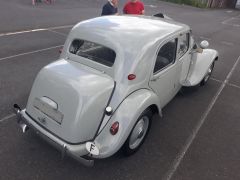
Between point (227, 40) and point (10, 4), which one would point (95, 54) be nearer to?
point (227, 40)

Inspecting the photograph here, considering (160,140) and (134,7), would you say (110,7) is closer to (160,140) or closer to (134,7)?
(134,7)

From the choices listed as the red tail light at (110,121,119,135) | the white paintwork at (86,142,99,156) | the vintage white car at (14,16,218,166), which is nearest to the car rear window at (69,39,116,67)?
the vintage white car at (14,16,218,166)

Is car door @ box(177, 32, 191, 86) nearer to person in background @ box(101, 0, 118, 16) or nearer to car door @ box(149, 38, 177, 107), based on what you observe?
car door @ box(149, 38, 177, 107)

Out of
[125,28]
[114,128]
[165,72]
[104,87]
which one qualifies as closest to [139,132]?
[114,128]

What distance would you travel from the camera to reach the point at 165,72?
15.6ft

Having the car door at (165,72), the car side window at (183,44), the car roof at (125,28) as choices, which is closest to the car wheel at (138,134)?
the car door at (165,72)

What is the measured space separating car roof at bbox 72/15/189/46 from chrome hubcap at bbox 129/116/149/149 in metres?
1.29

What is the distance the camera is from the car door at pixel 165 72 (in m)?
4.55

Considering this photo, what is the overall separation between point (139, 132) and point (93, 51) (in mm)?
1527

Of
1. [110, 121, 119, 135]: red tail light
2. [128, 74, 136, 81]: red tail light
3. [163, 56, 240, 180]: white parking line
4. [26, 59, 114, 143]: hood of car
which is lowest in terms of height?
[163, 56, 240, 180]: white parking line

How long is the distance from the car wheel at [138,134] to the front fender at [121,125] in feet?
0.72

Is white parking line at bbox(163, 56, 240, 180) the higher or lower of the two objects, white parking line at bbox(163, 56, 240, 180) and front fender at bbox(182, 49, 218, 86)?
the lower

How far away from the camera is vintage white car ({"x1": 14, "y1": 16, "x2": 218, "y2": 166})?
11.9 ft

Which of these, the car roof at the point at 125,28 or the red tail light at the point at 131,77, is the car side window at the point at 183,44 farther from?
the red tail light at the point at 131,77
